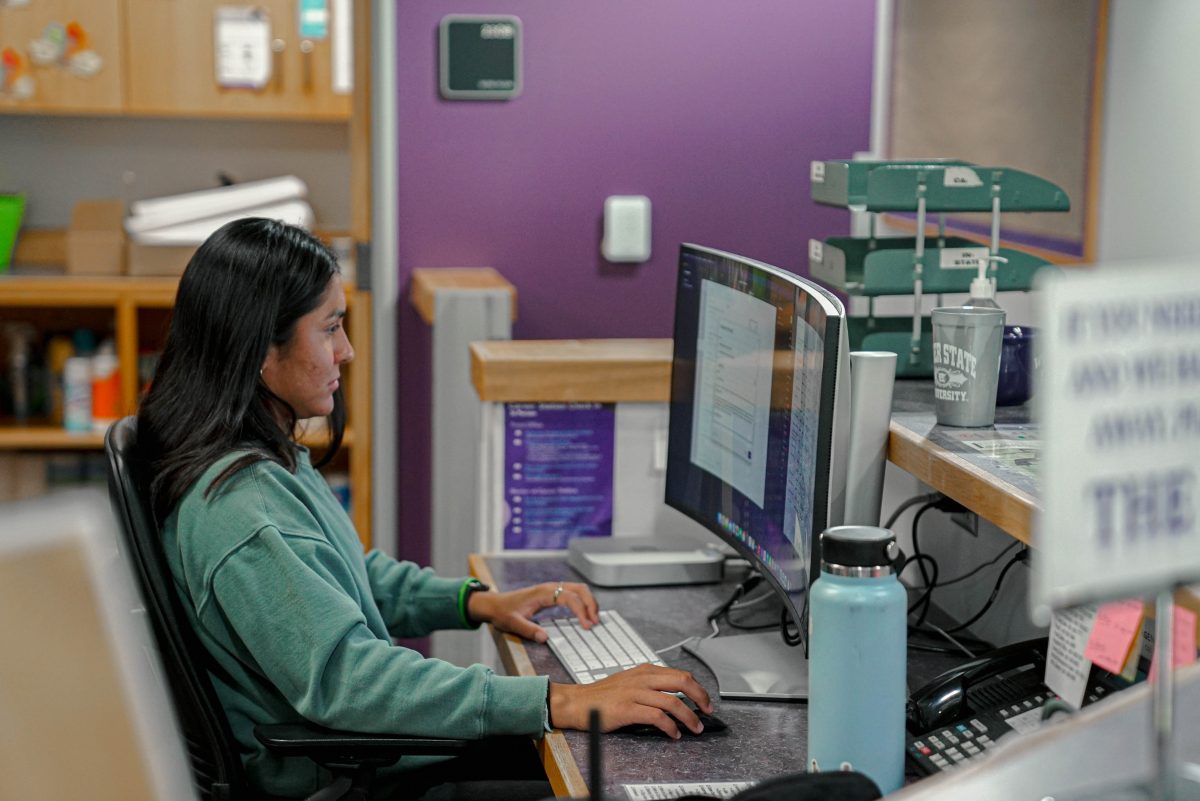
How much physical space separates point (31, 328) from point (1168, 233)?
10.7ft

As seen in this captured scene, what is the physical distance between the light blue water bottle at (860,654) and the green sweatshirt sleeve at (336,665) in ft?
1.26

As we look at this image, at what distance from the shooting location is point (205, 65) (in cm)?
407

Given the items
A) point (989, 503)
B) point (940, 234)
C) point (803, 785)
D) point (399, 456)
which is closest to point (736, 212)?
point (399, 456)

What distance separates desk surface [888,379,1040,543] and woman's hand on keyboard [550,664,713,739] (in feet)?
1.06

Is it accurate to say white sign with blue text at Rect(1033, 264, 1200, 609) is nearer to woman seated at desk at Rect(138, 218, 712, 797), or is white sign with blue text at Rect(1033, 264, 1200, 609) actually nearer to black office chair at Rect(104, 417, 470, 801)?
woman seated at desk at Rect(138, 218, 712, 797)

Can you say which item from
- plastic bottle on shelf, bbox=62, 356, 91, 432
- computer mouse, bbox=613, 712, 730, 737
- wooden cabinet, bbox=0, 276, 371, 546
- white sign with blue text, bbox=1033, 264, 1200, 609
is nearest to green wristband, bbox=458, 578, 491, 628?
computer mouse, bbox=613, 712, 730, 737

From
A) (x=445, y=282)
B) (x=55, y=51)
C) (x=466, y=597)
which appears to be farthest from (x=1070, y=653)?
(x=55, y=51)

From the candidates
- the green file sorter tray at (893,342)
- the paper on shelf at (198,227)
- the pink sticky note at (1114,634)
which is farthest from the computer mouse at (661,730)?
the paper on shelf at (198,227)

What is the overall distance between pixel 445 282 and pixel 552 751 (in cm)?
157

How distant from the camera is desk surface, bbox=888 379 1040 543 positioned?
1257 millimetres

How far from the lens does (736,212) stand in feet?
10.5

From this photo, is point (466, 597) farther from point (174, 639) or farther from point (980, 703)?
point (980, 703)

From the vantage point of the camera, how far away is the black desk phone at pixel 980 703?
4.34 ft

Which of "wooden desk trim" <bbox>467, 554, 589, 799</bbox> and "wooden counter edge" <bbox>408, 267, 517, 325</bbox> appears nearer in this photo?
"wooden desk trim" <bbox>467, 554, 589, 799</bbox>
